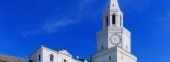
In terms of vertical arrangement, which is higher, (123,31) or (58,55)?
(123,31)

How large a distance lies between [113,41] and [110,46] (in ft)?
5.52

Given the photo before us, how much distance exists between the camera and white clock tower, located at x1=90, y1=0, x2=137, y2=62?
126 metres

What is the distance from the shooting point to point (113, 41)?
12900 centimetres

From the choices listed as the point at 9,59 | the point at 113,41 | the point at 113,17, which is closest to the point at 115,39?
the point at 113,41

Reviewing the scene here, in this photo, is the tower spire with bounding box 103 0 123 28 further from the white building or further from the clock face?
the clock face

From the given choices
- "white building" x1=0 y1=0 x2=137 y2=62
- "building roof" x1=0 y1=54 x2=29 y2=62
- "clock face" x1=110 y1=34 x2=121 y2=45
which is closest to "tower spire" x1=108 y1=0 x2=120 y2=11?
"white building" x1=0 y1=0 x2=137 y2=62

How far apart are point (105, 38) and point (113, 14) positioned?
8.01 meters

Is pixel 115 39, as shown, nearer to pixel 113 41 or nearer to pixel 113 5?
pixel 113 41

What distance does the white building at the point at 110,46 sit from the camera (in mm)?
119062

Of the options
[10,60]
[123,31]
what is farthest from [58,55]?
[123,31]

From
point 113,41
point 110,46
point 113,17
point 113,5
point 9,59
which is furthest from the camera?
point 113,5

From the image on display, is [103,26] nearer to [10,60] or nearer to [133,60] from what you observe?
[133,60]

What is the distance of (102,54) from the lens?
128125 mm

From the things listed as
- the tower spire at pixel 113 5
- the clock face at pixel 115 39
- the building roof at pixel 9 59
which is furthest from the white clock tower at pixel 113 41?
the building roof at pixel 9 59
